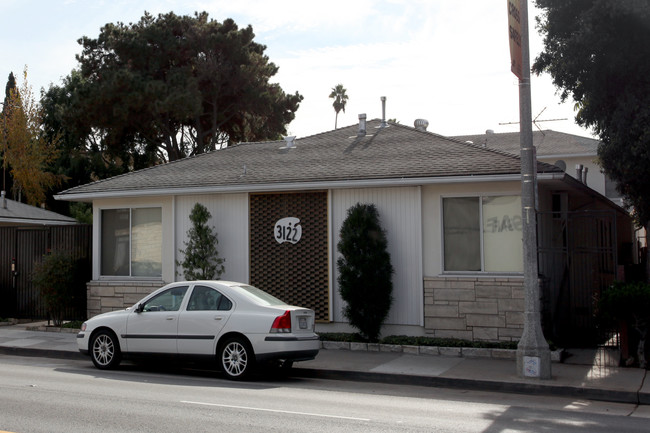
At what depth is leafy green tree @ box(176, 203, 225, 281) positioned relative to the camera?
16.1 meters

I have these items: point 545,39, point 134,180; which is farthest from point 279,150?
point 545,39

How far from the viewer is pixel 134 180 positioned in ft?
58.3

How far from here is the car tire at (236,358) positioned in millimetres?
11219

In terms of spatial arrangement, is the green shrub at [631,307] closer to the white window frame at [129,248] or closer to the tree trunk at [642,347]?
Result: the tree trunk at [642,347]

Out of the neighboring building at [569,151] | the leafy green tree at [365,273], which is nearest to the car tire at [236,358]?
the leafy green tree at [365,273]

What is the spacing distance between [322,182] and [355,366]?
14.0 ft

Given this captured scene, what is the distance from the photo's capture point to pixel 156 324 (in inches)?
472

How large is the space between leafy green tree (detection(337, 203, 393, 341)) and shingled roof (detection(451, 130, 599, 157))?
746 inches

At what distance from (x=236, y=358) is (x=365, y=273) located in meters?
3.89

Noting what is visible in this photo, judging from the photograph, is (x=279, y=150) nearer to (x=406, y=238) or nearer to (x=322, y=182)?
(x=322, y=182)

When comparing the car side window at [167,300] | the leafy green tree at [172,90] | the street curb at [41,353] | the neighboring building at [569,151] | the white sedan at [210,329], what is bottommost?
the street curb at [41,353]

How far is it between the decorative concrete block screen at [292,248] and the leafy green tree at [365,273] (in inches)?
35.8

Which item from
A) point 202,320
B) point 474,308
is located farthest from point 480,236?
point 202,320

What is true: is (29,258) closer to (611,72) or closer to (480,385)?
(480,385)
